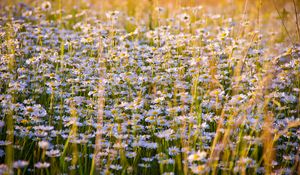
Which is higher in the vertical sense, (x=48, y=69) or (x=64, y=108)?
(x=48, y=69)

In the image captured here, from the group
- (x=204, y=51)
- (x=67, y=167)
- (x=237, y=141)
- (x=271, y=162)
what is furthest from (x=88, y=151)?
(x=204, y=51)

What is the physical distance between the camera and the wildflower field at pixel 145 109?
2.76 m

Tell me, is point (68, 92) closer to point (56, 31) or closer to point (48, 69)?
point (48, 69)

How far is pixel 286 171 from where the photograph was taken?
276cm

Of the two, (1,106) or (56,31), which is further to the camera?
(56,31)

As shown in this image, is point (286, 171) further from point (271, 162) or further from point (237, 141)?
point (237, 141)

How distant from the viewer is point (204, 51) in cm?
479

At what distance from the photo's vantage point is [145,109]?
139 inches

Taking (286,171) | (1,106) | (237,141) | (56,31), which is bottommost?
(286,171)

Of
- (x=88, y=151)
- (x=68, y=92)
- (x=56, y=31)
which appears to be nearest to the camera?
(x=88, y=151)

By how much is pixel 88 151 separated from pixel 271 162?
138 centimetres

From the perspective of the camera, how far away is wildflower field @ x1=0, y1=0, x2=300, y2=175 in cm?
276

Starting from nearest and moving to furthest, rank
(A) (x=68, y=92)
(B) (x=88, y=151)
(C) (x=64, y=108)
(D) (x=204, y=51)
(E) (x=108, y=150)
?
(E) (x=108, y=150)
(B) (x=88, y=151)
(C) (x=64, y=108)
(A) (x=68, y=92)
(D) (x=204, y=51)

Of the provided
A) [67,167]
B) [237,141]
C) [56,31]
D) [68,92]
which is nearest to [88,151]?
[67,167]
